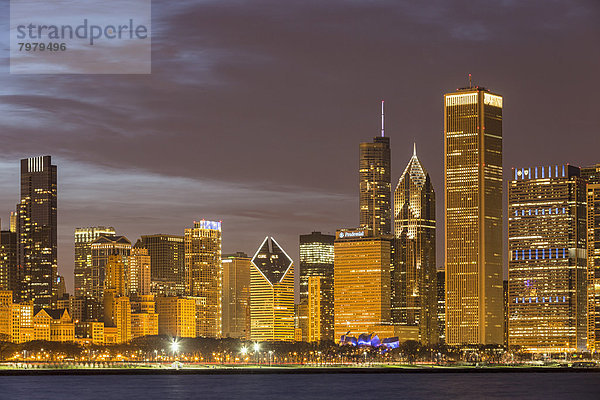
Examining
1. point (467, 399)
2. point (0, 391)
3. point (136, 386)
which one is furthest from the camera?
point (136, 386)

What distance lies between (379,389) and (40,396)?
47.9 m

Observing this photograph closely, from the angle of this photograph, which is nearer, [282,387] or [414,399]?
[414,399]

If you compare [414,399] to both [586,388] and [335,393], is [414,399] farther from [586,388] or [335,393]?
[586,388]

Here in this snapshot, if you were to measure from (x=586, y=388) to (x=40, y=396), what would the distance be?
80383mm

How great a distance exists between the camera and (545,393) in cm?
17962

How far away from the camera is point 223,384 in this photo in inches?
7785

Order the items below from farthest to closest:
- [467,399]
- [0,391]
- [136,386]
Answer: [136,386], [0,391], [467,399]

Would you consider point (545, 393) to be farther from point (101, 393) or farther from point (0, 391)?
point (0, 391)

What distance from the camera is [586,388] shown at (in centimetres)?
19325

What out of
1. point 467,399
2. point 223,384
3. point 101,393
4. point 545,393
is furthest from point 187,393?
point 545,393

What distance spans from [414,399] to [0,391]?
57.3m

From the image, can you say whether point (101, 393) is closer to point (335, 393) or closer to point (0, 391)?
point (0, 391)

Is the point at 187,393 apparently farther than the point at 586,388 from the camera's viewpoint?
No

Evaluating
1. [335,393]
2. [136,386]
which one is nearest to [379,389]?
[335,393]
